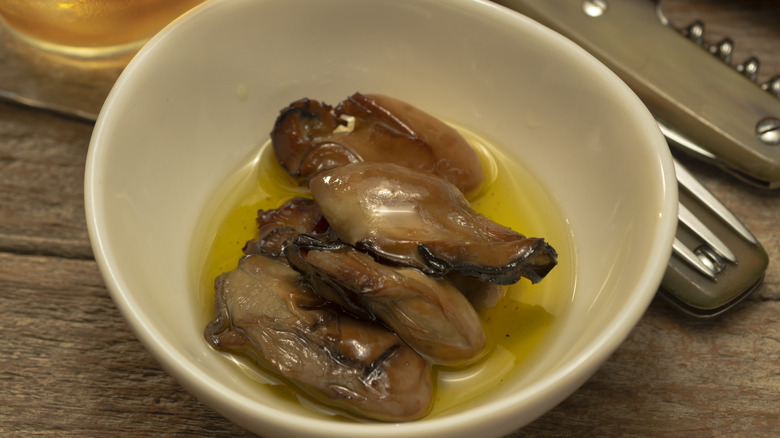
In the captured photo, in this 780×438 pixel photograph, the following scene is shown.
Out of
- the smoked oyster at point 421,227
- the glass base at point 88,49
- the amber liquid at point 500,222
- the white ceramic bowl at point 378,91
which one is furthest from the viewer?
the glass base at point 88,49

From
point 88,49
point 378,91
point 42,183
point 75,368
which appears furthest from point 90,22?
point 75,368

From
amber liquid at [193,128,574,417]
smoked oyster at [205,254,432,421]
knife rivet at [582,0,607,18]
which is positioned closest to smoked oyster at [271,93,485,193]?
amber liquid at [193,128,574,417]

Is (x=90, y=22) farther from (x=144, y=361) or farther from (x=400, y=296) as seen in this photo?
(x=400, y=296)

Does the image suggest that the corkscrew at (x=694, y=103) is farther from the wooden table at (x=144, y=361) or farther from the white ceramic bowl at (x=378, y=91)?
the white ceramic bowl at (x=378, y=91)

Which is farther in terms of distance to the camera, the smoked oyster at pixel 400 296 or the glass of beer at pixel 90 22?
the glass of beer at pixel 90 22

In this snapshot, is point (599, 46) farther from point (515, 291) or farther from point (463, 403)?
point (463, 403)

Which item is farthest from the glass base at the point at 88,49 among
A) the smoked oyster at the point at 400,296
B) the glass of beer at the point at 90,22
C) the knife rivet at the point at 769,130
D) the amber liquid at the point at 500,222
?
the knife rivet at the point at 769,130

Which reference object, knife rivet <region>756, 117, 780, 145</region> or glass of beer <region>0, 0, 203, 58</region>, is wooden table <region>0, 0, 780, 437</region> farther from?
glass of beer <region>0, 0, 203, 58</region>
